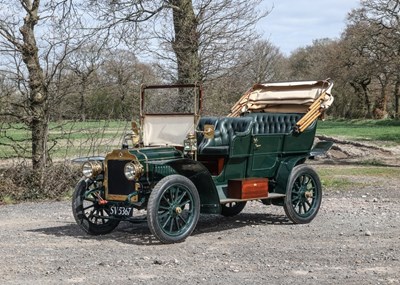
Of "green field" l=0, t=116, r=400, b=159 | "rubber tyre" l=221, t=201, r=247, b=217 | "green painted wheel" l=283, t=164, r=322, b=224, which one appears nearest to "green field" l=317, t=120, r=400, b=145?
"green field" l=0, t=116, r=400, b=159

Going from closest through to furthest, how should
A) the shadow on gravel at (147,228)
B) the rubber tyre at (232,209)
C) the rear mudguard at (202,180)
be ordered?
1. the rear mudguard at (202,180)
2. the shadow on gravel at (147,228)
3. the rubber tyre at (232,209)

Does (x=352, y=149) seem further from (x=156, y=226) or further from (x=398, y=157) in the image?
(x=156, y=226)

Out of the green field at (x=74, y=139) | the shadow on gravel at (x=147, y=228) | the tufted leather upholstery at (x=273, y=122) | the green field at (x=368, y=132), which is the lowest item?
the shadow on gravel at (x=147, y=228)

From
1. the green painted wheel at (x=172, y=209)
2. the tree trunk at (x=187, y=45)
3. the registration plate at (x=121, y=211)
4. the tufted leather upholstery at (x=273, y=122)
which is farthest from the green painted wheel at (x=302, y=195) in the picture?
the tree trunk at (x=187, y=45)

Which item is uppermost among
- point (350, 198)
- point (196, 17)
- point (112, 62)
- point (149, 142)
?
point (196, 17)

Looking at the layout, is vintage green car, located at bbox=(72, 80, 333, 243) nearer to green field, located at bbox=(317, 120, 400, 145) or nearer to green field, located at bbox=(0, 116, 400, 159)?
green field, located at bbox=(0, 116, 400, 159)

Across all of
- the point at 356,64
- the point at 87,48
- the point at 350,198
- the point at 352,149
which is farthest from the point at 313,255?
the point at 356,64

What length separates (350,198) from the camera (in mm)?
13250

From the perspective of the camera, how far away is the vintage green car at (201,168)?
877 cm

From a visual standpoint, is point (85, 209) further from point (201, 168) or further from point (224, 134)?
point (224, 134)

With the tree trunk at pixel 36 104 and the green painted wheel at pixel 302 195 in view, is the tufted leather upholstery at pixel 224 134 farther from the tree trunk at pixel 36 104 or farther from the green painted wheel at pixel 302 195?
the tree trunk at pixel 36 104

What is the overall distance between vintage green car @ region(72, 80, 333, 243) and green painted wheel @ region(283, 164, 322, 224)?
0.02 meters

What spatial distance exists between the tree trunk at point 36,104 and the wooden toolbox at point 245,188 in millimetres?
6096

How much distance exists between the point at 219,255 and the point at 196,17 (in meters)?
10.9
